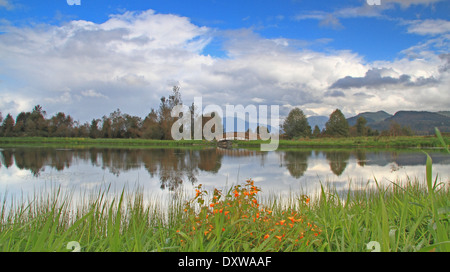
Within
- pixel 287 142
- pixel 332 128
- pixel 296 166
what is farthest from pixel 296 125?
pixel 296 166

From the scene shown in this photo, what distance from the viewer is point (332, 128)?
38.4m

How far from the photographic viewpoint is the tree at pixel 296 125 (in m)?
33.8

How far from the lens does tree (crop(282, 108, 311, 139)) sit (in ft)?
111

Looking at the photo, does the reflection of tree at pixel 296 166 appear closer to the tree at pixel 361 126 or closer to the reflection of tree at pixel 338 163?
the reflection of tree at pixel 338 163

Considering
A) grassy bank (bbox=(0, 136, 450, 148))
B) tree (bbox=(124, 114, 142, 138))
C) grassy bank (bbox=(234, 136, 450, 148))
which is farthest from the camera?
tree (bbox=(124, 114, 142, 138))

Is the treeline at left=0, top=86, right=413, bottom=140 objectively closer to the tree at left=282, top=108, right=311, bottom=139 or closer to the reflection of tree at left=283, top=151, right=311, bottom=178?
the tree at left=282, top=108, right=311, bottom=139

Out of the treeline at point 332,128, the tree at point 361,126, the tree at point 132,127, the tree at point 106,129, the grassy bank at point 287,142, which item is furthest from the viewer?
the tree at point 132,127

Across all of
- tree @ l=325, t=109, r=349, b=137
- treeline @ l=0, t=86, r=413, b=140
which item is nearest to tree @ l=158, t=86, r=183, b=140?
treeline @ l=0, t=86, r=413, b=140

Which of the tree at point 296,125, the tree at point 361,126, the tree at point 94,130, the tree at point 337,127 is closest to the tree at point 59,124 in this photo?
the tree at point 94,130

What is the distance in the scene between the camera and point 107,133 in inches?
1476

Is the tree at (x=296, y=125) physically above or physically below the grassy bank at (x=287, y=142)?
above

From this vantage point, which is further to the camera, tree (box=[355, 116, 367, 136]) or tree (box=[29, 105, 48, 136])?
tree (box=[355, 116, 367, 136])

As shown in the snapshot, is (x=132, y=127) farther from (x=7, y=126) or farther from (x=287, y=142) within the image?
(x=7, y=126)

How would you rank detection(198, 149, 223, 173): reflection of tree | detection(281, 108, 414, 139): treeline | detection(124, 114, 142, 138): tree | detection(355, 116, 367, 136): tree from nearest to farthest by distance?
detection(198, 149, 223, 173): reflection of tree < detection(281, 108, 414, 139): treeline < detection(355, 116, 367, 136): tree < detection(124, 114, 142, 138): tree
